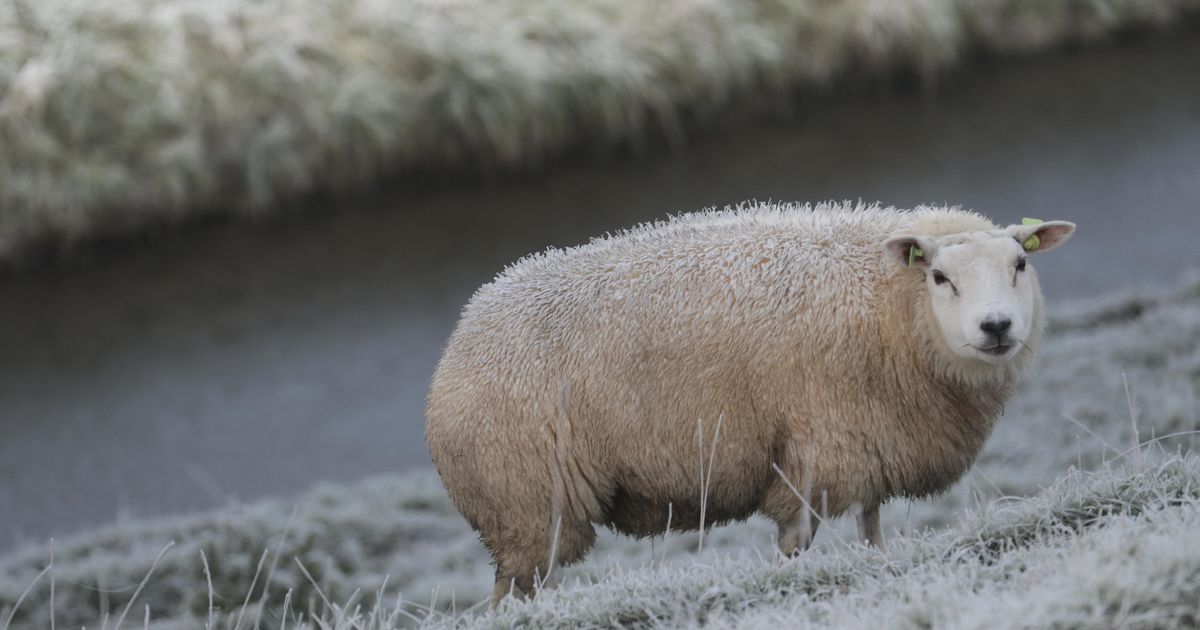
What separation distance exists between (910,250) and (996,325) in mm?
393

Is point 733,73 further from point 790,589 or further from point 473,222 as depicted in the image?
point 790,589

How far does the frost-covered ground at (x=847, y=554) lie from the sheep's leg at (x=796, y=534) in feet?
0.22

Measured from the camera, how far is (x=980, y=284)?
340cm

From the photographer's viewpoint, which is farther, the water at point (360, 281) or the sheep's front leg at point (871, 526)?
the water at point (360, 281)

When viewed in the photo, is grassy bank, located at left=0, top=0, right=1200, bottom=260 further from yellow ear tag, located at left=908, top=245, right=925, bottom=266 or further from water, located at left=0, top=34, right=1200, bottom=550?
yellow ear tag, located at left=908, top=245, right=925, bottom=266

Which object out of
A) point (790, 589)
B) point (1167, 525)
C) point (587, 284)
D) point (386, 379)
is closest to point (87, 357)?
point (386, 379)

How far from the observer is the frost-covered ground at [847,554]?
9.50 feet

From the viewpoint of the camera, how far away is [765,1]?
10.0 meters

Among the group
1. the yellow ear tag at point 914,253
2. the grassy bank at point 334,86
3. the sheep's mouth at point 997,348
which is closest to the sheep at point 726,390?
the yellow ear tag at point 914,253

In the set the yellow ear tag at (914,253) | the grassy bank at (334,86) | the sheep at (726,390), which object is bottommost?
the sheep at (726,390)

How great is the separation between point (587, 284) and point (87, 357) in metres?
6.76

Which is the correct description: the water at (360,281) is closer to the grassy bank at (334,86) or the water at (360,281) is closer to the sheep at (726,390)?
the grassy bank at (334,86)

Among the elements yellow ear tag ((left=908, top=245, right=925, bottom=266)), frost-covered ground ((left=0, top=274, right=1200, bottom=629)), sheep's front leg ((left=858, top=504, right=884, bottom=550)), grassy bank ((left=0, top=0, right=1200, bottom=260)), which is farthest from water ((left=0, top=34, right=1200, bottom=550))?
yellow ear tag ((left=908, top=245, right=925, bottom=266))

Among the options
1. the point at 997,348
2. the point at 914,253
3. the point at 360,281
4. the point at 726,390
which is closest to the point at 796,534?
the point at 726,390
